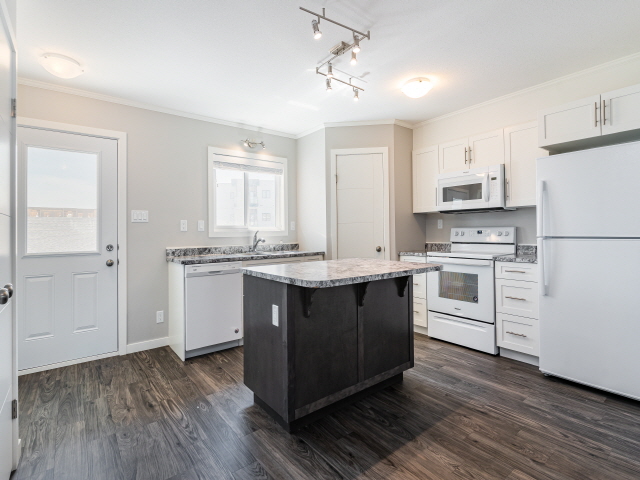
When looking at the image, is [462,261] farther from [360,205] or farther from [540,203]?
[360,205]

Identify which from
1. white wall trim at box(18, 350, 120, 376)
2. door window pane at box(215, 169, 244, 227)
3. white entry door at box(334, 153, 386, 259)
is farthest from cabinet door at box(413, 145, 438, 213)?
white wall trim at box(18, 350, 120, 376)

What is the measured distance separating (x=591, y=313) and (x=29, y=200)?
14.6 feet

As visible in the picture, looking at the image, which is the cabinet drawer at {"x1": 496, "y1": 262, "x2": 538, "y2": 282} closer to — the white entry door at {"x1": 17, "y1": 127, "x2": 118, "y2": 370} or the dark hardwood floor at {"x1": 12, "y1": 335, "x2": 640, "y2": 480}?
the dark hardwood floor at {"x1": 12, "y1": 335, "x2": 640, "y2": 480}

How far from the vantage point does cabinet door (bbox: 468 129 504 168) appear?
329cm

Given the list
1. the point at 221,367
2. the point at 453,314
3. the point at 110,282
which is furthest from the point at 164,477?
the point at 453,314

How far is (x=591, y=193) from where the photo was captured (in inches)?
91.8

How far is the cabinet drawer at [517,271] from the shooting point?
2.80 meters

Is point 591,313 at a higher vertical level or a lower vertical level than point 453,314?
higher

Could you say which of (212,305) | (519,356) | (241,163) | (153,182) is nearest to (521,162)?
(519,356)

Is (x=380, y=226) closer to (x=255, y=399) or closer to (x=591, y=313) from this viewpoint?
(x=591, y=313)

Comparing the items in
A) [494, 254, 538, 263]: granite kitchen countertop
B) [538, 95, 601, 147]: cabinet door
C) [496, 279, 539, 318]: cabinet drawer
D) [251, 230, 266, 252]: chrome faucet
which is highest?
[538, 95, 601, 147]: cabinet door

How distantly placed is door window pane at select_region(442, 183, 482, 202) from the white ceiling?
0.90 meters

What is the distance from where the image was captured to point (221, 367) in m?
2.87

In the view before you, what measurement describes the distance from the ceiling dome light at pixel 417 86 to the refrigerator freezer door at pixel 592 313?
160cm
